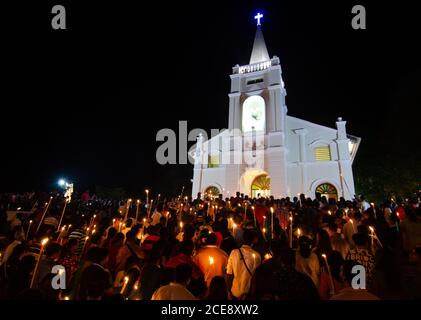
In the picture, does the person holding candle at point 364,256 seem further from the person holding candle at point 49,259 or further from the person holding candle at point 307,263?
the person holding candle at point 49,259

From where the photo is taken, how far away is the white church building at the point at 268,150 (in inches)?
821

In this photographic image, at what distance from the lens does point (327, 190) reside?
20.9 meters

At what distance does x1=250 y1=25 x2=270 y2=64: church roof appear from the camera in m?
25.9

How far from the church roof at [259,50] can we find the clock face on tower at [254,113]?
4.45 meters

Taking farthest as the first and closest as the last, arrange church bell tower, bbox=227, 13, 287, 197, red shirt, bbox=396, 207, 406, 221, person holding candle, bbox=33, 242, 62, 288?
church bell tower, bbox=227, 13, 287, 197, red shirt, bbox=396, 207, 406, 221, person holding candle, bbox=33, 242, 62, 288

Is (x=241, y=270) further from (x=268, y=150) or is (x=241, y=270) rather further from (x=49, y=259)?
(x=268, y=150)

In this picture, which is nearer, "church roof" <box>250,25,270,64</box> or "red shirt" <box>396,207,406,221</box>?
"red shirt" <box>396,207,406,221</box>

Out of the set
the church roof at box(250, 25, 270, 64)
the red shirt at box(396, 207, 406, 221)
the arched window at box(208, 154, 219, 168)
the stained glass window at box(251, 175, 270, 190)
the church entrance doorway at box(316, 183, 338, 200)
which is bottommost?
the red shirt at box(396, 207, 406, 221)

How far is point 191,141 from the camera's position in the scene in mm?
28000

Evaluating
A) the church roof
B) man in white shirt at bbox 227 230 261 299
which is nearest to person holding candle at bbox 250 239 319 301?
man in white shirt at bbox 227 230 261 299

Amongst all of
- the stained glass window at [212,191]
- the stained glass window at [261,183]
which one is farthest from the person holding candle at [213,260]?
the stained glass window at [212,191]

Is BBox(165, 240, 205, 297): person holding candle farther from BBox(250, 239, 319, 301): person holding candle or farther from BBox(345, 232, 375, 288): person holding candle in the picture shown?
BBox(345, 232, 375, 288): person holding candle

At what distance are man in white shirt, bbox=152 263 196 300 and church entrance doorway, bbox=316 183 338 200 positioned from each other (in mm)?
19933

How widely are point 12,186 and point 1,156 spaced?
4.00m
